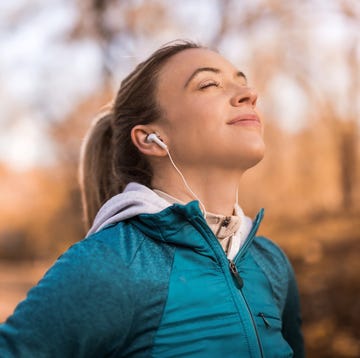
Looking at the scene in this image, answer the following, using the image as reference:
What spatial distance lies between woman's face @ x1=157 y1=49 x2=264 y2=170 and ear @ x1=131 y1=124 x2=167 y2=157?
4 centimetres

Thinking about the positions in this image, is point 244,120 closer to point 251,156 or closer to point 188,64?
point 251,156

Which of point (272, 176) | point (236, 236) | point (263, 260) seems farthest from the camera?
point (272, 176)

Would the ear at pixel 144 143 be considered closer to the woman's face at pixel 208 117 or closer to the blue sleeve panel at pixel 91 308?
the woman's face at pixel 208 117

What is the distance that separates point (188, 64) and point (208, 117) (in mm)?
258

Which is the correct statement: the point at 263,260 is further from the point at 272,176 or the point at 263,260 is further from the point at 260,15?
the point at 260,15

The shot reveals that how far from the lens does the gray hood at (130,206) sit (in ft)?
5.28

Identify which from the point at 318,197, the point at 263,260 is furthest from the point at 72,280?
the point at 318,197

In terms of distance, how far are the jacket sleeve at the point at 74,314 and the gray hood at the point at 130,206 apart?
209mm

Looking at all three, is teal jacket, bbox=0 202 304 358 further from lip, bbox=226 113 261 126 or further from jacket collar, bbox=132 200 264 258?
lip, bbox=226 113 261 126

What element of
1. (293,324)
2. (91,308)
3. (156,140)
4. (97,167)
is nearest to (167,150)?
(156,140)

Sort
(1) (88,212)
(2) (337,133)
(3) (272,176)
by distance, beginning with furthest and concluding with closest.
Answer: (3) (272,176) → (2) (337,133) → (1) (88,212)

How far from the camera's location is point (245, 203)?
4.95 meters

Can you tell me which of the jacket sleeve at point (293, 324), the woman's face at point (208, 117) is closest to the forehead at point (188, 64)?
the woman's face at point (208, 117)

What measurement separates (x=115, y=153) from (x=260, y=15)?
3.54 m
